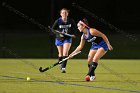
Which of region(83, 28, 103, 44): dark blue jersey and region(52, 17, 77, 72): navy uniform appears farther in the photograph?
region(52, 17, 77, 72): navy uniform

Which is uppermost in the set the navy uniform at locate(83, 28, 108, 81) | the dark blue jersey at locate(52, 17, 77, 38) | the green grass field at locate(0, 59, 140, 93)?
the dark blue jersey at locate(52, 17, 77, 38)

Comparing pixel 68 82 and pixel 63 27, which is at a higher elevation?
pixel 63 27

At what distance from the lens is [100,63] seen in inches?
818

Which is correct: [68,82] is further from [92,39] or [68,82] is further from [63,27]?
[63,27]

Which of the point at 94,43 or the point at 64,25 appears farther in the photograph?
the point at 64,25

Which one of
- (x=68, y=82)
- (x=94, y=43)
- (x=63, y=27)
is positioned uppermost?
(x=63, y=27)

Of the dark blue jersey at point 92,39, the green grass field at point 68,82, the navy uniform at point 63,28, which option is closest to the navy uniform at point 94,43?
the dark blue jersey at point 92,39

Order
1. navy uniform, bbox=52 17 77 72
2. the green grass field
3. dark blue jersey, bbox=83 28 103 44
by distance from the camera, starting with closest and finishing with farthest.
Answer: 1. the green grass field
2. dark blue jersey, bbox=83 28 103 44
3. navy uniform, bbox=52 17 77 72

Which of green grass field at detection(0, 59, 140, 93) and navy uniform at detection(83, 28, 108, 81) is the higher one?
navy uniform at detection(83, 28, 108, 81)

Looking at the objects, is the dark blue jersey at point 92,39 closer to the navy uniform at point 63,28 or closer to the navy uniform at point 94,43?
the navy uniform at point 94,43

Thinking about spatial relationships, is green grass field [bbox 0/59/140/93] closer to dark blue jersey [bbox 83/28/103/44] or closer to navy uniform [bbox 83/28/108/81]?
navy uniform [bbox 83/28/108/81]

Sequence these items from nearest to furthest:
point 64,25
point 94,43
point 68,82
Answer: point 68,82 < point 94,43 < point 64,25

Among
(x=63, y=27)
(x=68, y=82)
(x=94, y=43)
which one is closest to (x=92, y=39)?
(x=94, y=43)

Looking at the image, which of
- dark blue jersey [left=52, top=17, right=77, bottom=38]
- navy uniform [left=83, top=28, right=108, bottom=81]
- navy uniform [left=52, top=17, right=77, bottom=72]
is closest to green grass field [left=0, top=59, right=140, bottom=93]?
navy uniform [left=83, top=28, right=108, bottom=81]
